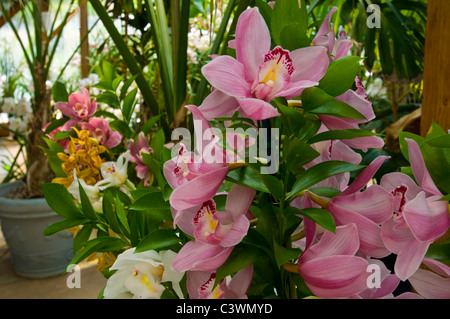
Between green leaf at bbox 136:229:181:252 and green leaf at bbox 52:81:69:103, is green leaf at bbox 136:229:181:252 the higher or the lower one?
the lower one

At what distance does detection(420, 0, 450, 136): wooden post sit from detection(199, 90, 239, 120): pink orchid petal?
3.05 ft

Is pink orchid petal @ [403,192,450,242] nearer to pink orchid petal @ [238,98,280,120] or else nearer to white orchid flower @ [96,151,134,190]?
pink orchid petal @ [238,98,280,120]

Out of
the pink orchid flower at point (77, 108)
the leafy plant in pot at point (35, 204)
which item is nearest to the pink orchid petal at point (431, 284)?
the pink orchid flower at point (77, 108)

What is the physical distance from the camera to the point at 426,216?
0.24 meters

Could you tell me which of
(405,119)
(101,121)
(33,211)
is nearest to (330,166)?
(101,121)

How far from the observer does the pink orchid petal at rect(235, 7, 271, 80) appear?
0.27 metres

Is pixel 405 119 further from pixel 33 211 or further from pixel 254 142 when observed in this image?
pixel 33 211

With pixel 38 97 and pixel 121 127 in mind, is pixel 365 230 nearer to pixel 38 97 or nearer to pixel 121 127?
pixel 121 127

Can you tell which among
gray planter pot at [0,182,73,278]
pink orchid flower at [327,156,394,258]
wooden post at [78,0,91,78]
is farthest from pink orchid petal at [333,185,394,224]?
wooden post at [78,0,91,78]

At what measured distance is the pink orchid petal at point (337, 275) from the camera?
0.79 ft

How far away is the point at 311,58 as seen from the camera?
0.27m

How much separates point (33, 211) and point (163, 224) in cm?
147

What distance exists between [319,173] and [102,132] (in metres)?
0.41

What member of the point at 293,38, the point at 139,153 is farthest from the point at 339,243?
the point at 139,153
